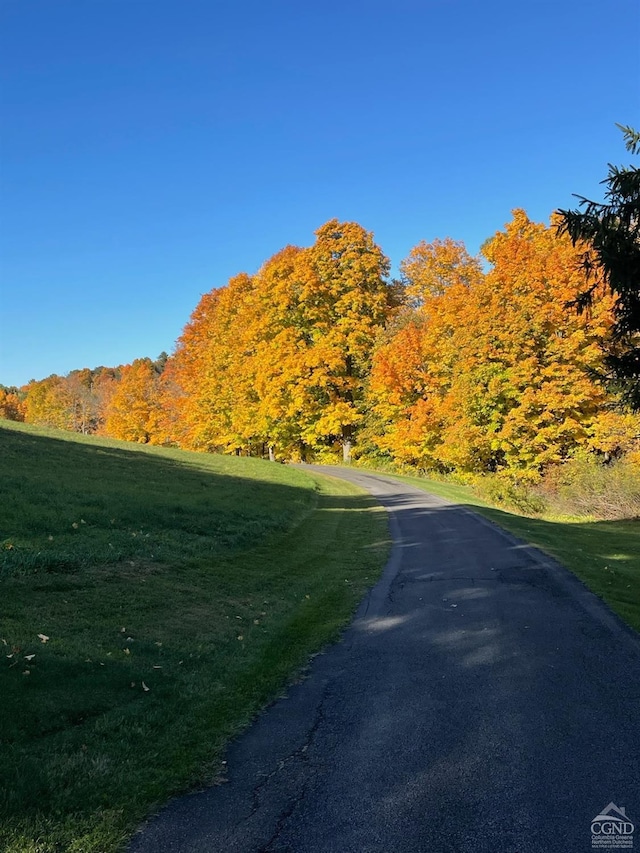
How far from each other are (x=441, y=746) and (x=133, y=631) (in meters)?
4.09

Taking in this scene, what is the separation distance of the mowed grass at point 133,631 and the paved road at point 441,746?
0.44 meters

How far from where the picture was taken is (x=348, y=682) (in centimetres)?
570

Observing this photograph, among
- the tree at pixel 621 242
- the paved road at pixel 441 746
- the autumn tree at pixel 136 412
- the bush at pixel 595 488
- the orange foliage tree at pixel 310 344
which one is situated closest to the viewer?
the paved road at pixel 441 746

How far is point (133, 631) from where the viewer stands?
22.2 feet

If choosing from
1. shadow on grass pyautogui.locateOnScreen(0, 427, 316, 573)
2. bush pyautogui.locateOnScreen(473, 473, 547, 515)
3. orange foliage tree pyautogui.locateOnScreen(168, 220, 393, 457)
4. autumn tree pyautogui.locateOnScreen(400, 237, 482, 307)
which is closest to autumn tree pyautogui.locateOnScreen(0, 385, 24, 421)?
orange foliage tree pyautogui.locateOnScreen(168, 220, 393, 457)

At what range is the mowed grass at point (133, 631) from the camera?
3.76 m

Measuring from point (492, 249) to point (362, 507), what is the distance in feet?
64.9

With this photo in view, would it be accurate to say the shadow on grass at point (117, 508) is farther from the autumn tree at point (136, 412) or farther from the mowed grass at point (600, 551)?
the autumn tree at point (136, 412)

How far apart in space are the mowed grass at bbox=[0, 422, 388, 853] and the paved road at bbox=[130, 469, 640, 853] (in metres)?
0.44

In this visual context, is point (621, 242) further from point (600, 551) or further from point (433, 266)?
point (433, 266)

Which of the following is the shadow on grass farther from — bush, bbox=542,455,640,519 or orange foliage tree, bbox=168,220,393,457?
orange foliage tree, bbox=168,220,393,457

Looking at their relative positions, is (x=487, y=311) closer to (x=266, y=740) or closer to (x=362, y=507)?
(x=362, y=507)

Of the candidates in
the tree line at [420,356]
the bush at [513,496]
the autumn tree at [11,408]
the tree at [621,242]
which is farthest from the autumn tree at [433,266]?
the autumn tree at [11,408]

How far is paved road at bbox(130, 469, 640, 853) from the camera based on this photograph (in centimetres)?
332
